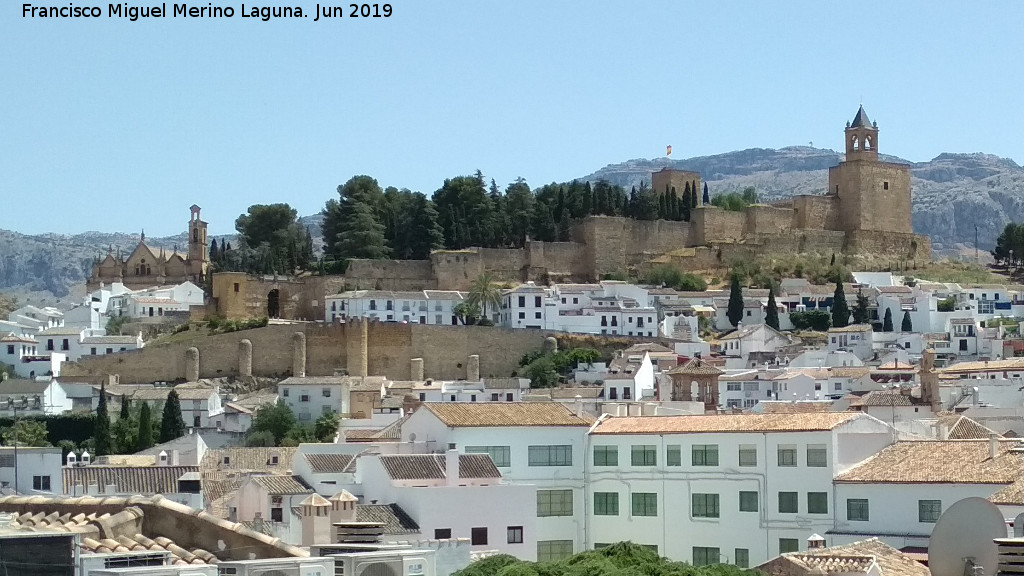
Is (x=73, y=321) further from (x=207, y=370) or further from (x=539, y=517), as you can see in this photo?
(x=539, y=517)

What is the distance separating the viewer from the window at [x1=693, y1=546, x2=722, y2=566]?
25.4 metres

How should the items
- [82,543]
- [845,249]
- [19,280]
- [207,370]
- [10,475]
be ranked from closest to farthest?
1. [82,543]
2. [10,475]
3. [207,370]
4. [845,249]
5. [19,280]

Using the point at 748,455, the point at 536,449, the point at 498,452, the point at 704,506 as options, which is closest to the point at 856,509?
the point at 748,455

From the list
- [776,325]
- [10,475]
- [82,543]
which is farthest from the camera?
[776,325]

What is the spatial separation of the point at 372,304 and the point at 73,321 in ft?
38.3

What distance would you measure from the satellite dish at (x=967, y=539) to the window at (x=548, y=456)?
13477 mm

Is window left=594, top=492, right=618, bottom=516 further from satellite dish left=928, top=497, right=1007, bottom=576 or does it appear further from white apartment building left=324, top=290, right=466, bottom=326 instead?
white apartment building left=324, top=290, right=466, bottom=326

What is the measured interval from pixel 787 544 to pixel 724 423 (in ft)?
8.85

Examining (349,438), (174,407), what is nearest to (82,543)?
(349,438)

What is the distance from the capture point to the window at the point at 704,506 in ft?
84.9

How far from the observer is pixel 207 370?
58219 millimetres

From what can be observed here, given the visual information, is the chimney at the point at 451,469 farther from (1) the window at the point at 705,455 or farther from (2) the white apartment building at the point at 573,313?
(2) the white apartment building at the point at 573,313

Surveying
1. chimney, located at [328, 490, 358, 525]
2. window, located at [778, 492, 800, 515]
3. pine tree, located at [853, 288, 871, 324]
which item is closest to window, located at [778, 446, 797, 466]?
window, located at [778, 492, 800, 515]

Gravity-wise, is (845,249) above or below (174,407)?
above
